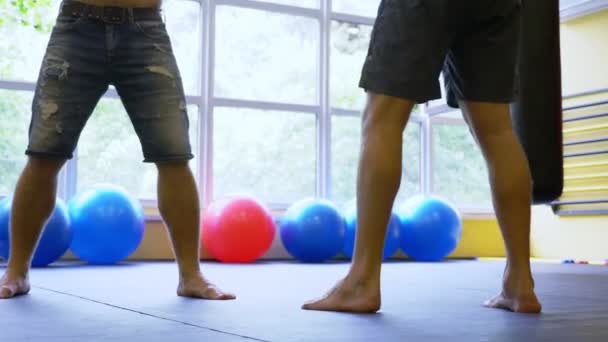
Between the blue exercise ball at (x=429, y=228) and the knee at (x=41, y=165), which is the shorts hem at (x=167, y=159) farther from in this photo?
the blue exercise ball at (x=429, y=228)

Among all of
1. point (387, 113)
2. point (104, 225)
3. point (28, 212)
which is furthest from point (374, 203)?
point (104, 225)

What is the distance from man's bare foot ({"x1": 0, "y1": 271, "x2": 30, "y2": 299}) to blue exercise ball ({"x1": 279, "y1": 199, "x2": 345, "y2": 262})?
3.08 m

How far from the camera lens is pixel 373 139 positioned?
1.86m

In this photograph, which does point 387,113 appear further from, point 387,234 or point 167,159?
point 387,234

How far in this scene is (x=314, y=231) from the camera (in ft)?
17.5

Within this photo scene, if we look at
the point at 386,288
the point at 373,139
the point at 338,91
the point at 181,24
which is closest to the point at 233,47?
the point at 181,24

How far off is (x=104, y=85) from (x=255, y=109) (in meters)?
3.92

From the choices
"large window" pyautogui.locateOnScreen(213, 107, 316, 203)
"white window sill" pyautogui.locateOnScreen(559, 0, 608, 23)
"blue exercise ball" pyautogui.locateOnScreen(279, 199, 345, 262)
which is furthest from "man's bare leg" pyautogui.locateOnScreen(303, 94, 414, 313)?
"white window sill" pyautogui.locateOnScreen(559, 0, 608, 23)

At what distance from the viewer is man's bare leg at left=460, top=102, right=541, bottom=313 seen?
1.93 m

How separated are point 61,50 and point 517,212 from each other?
138cm

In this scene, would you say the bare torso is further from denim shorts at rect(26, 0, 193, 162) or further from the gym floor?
the gym floor

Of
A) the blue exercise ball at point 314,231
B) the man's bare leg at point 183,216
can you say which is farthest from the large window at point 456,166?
the man's bare leg at point 183,216

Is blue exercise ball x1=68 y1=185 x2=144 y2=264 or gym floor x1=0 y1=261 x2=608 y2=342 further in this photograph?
blue exercise ball x1=68 y1=185 x2=144 y2=264

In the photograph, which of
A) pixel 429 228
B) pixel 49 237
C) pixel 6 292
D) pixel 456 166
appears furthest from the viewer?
pixel 456 166
